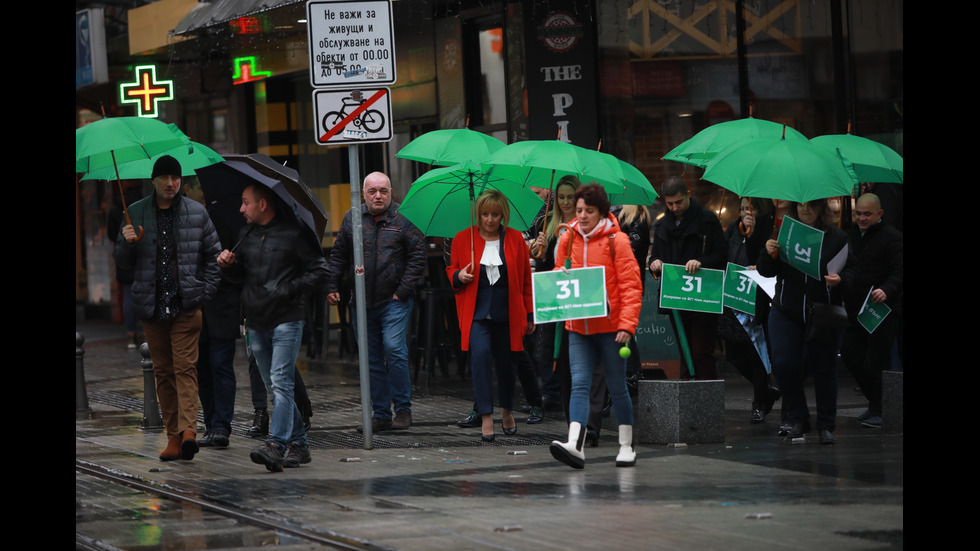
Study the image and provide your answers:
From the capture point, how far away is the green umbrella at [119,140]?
35.0ft

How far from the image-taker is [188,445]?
10.2 meters

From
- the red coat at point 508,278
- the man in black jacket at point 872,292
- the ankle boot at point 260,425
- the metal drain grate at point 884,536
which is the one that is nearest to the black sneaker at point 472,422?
the red coat at point 508,278

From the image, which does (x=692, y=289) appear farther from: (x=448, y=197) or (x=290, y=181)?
(x=290, y=181)

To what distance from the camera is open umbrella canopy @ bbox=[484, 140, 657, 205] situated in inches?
428

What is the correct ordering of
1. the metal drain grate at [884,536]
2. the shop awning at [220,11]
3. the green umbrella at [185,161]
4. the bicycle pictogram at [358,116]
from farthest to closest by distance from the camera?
the shop awning at [220,11] < the green umbrella at [185,161] < the bicycle pictogram at [358,116] < the metal drain grate at [884,536]

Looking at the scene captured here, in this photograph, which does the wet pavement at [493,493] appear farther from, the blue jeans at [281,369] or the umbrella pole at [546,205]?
the umbrella pole at [546,205]

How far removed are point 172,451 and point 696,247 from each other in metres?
4.30

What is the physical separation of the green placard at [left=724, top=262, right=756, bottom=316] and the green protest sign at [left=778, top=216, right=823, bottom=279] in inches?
29.1

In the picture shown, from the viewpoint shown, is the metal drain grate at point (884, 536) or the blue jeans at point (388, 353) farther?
the blue jeans at point (388, 353)

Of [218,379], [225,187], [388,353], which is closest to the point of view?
[225,187]

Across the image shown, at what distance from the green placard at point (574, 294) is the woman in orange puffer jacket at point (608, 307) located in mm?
100

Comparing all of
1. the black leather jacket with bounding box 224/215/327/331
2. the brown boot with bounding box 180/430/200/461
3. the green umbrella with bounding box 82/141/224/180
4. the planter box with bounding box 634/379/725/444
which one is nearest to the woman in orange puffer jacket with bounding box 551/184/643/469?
the planter box with bounding box 634/379/725/444

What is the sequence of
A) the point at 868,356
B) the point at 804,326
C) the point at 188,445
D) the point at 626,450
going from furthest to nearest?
1. the point at 868,356
2. the point at 804,326
3. the point at 188,445
4. the point at 626,450

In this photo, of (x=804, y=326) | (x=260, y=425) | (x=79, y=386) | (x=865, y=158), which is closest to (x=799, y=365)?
(x=804, y=326)
